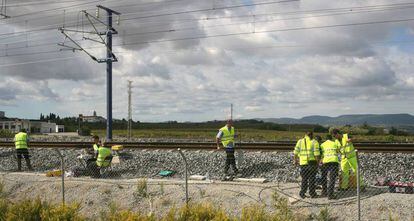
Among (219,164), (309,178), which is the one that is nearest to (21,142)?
(219,164)

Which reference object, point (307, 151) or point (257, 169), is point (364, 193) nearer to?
point (307, 151)

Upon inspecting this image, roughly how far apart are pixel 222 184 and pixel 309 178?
8.64ft

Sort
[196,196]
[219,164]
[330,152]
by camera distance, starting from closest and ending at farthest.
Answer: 1. [330,152]
2. [196,196]
3. [219,164]

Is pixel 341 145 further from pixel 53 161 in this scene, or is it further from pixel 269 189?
pixel 53 161

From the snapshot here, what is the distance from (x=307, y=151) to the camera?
41.3 feet

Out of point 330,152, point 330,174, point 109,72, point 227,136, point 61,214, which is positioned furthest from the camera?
point 109,72

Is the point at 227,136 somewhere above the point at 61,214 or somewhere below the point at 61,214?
above

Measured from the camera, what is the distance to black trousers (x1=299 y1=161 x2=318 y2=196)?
12.3m

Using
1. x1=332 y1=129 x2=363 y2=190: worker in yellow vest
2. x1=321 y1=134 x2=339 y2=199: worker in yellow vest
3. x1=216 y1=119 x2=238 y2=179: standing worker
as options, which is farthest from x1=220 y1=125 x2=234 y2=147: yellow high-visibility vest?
x1=332 y1=129 x2=363 y2=190: worker in yellow vest

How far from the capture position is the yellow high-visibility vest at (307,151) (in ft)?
41.2

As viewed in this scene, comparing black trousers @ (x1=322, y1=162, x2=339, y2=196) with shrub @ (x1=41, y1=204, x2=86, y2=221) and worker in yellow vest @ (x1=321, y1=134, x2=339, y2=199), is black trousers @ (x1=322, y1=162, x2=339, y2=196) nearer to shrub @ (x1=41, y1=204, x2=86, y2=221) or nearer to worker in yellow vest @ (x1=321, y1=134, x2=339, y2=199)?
worker in yellow vest @ (x1=321, y1=134, x2=339, y2=199)

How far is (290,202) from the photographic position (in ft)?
38.7

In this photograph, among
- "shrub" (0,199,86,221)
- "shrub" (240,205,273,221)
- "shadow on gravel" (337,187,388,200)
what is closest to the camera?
"shrub" (240,205,273,221)

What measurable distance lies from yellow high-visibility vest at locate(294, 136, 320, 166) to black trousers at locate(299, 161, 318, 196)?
A: 0.43 feet
